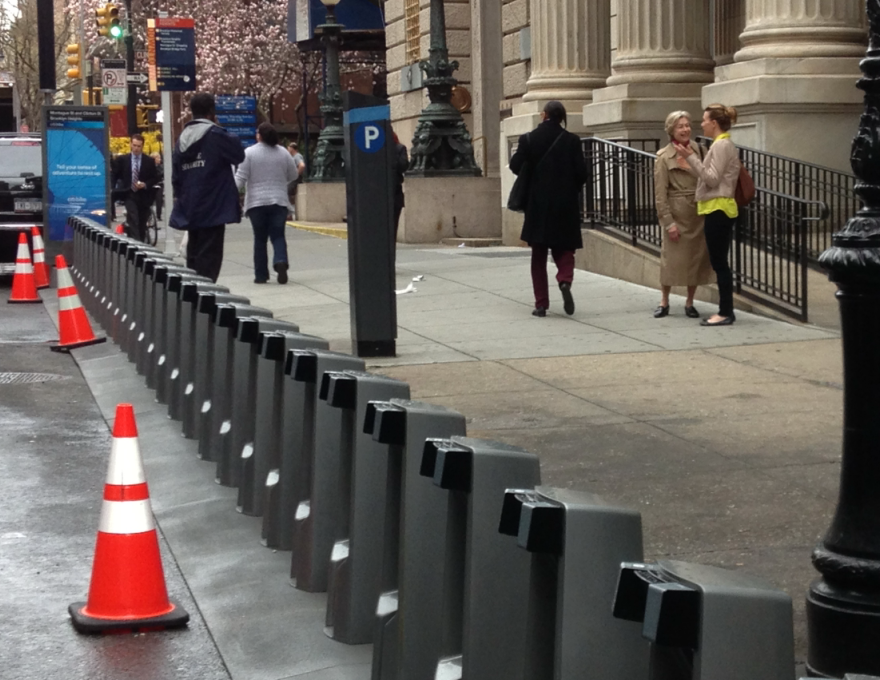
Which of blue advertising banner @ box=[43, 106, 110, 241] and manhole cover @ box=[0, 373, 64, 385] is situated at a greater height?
blue advertising banner @ box=[43, 106, 110, 241]

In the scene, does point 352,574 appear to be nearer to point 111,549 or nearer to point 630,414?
point 111,549

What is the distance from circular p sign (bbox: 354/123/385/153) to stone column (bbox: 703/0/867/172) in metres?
6.09

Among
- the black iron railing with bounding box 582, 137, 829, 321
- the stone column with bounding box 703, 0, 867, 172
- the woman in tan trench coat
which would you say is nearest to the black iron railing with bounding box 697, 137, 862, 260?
the black iron railing with bounding box 582, 137, 829, 321

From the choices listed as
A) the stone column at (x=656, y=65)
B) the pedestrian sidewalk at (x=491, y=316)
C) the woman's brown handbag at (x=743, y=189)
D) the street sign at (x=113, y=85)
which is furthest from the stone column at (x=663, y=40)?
the street sign at (x=113, y=85)

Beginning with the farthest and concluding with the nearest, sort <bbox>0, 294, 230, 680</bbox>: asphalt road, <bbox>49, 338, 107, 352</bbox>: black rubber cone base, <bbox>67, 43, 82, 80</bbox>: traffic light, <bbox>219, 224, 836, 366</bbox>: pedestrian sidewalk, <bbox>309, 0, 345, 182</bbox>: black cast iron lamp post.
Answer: <bbox>67, 43, 82, 80</bbox>: traffic light
<bbox>309, 0, 345, 182</bbox>: black cast iron lamp post
<bbox>49, 338, 107, 352</bbox>: black rubber cone base
<bbox>219, 224, 836, 366</bbox>: pedestrian sidewalk
<bbox>0, 294, 230, 680</bbox>: asphalt road

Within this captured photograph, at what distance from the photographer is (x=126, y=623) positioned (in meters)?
5.12

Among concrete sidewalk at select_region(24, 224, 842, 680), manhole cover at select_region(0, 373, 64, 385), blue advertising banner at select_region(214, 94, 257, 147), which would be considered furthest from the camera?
blue advertising banner at select_region(214, 94, 257, 147)

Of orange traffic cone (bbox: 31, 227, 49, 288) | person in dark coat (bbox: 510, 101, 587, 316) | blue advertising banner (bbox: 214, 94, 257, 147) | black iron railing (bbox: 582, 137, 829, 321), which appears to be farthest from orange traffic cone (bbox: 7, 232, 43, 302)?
blue advertising banner (bbox: 214, 94, 257, 147)

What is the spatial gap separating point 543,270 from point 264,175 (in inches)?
198

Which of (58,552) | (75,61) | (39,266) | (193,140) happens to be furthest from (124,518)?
(75,61)

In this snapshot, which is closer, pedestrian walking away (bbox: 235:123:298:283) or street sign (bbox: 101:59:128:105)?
pedestrian walking away (bbox: 235:123:298:283)

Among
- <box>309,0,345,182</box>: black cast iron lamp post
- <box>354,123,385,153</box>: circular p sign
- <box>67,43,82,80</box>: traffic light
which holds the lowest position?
<box>354,123,385,153</box>: circular p sign

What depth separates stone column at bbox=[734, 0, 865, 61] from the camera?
15727 mm

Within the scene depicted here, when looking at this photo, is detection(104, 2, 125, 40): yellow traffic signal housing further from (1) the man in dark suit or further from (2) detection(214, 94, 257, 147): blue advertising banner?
(1) the man in dark suit
